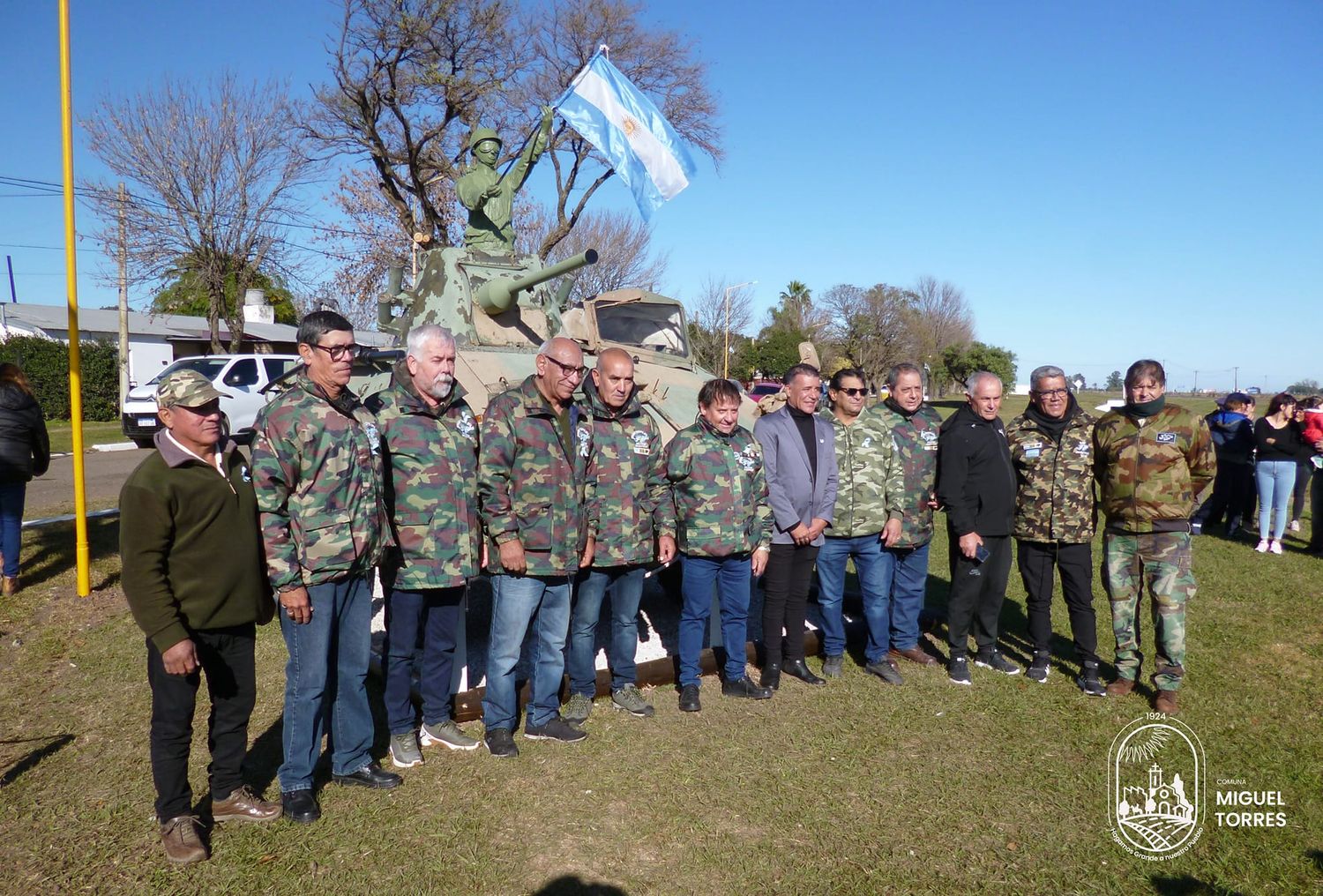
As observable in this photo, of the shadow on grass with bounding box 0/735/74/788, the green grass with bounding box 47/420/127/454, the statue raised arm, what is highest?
the statue raised arm

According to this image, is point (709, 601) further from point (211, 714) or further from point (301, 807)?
point (211, 714)

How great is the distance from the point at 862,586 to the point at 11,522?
7.23m

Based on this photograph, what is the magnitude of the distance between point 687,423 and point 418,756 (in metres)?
3.38

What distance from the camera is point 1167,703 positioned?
5.15 metres

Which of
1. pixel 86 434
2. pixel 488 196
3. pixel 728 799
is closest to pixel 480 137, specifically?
pixel 488 196

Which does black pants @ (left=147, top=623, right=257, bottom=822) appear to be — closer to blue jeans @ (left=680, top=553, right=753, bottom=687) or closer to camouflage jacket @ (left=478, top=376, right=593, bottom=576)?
camouflage jacket @ (left=478, top=376, right=593, bottom=576)

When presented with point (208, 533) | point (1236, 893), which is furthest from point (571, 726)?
point (1236, 893)

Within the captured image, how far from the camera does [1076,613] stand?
18.3 feet

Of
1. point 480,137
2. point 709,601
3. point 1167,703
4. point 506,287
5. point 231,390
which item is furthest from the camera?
point 231,390

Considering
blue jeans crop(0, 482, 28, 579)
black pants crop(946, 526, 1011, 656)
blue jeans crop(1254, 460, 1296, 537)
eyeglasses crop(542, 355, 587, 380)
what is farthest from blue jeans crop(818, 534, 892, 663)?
blue jeans crop(1254, 460, 1296, 537)

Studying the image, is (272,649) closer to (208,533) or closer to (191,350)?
(208,533)

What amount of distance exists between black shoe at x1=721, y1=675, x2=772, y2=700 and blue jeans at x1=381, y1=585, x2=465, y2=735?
1.77m

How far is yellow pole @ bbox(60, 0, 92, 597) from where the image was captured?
6.79 metres

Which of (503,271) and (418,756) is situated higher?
(503,271)
